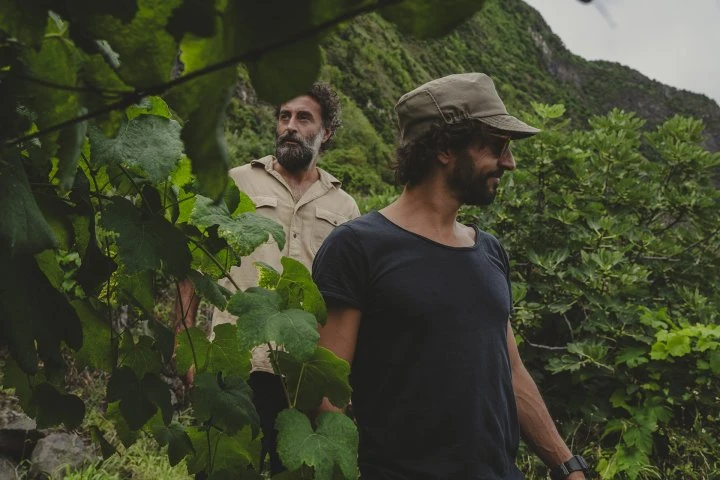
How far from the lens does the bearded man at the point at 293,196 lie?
2.44 meters

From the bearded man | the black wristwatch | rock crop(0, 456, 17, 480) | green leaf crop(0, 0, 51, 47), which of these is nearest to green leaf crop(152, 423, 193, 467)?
green leaf crop(0, 0, 51, 47)

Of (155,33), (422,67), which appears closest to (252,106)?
(155,33)

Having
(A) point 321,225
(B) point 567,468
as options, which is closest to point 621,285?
(A) point 321,225

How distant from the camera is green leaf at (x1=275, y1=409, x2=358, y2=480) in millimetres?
891

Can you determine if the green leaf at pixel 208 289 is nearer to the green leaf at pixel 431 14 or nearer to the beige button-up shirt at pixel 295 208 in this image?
the green leaf at pixel 431 14

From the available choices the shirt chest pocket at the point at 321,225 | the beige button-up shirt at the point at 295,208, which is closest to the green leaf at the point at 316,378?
the beige button-up shirt at the point at 295,208

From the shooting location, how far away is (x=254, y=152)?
11.2m

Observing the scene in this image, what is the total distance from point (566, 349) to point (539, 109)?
1.62 metres

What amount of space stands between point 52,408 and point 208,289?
24 centimetres

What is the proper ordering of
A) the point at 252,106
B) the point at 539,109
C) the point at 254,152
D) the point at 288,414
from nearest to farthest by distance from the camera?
the point at 288,414
the point at 539,109
the point at 254,152
the point at 252,106

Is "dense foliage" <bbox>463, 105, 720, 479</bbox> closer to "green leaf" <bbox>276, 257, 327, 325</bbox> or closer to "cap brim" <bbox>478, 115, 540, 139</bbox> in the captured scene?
"cap brim" <bbox>478, 115, 540, 139</bbox>

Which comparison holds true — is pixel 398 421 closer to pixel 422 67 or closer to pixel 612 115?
pixel 612 115

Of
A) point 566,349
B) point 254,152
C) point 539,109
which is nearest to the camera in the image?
point 566,349

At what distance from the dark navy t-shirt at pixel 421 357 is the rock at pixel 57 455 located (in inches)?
116
